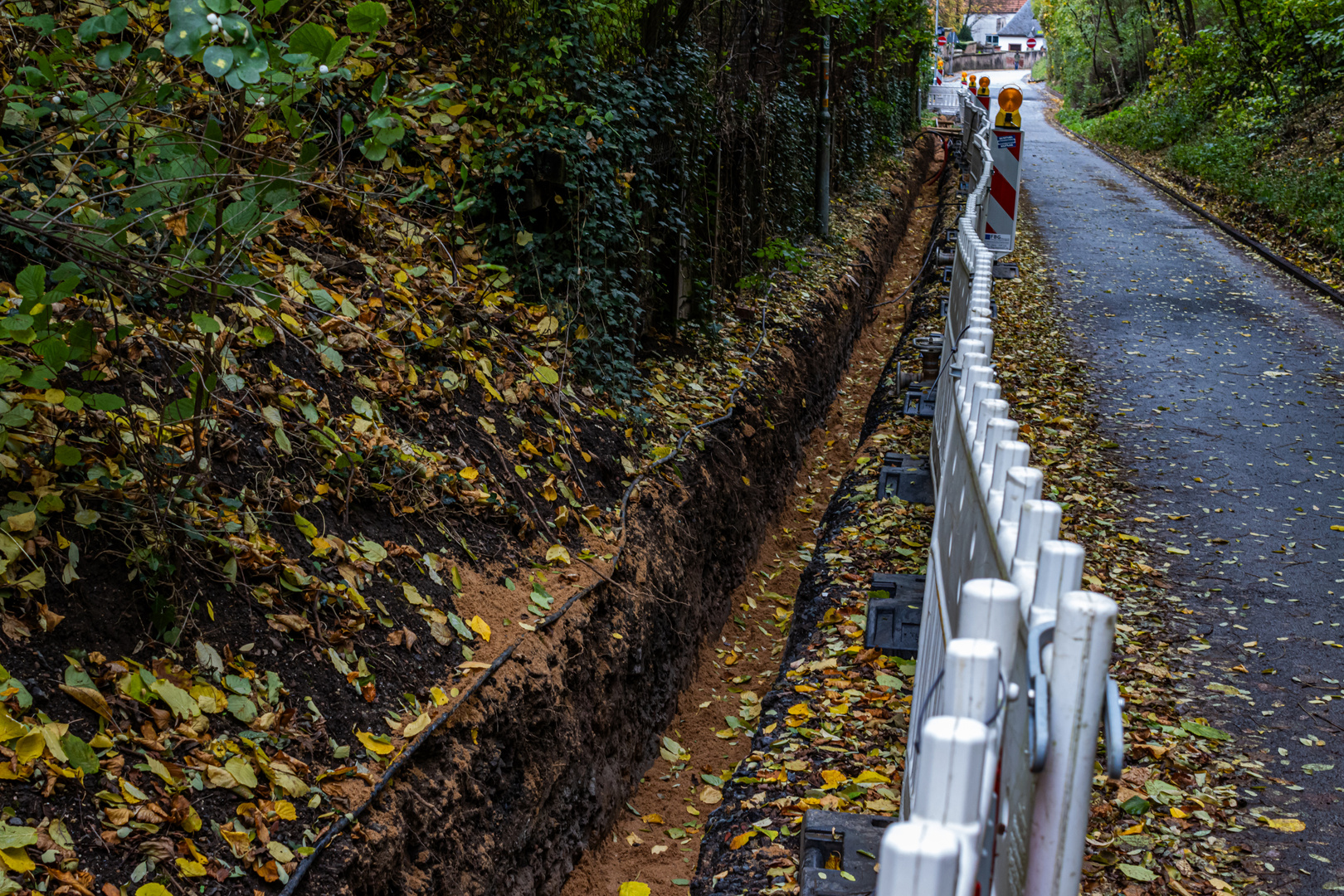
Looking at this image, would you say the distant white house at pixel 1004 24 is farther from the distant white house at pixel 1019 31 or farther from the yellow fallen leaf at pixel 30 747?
the yellow fallen leaf at pixel 30 747

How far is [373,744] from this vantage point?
342cm

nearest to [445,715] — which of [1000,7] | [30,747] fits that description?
[30,747]

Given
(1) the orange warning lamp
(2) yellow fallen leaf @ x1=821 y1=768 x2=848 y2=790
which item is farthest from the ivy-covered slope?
(1) the orange warning lamp

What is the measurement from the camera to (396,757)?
3.41m

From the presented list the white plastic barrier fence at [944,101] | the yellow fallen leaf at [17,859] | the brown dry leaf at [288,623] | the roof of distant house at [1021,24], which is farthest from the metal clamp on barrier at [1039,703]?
the roof of distant house at [1021,24]

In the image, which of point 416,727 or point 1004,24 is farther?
point 1004,24

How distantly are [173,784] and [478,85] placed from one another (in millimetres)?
4695

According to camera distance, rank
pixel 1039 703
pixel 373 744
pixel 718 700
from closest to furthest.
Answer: pixel 1039 703 → pixel 373 744 → pixel 718 700

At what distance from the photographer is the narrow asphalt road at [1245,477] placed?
3.68 m

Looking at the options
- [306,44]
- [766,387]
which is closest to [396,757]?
[306,44]

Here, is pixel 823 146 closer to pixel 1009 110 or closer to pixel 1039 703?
pixel 1009 110

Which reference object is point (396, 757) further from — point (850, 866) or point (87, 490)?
point (850, 866)

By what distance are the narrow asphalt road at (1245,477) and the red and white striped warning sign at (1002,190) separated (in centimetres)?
119

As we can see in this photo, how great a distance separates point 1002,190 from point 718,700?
6295mm
